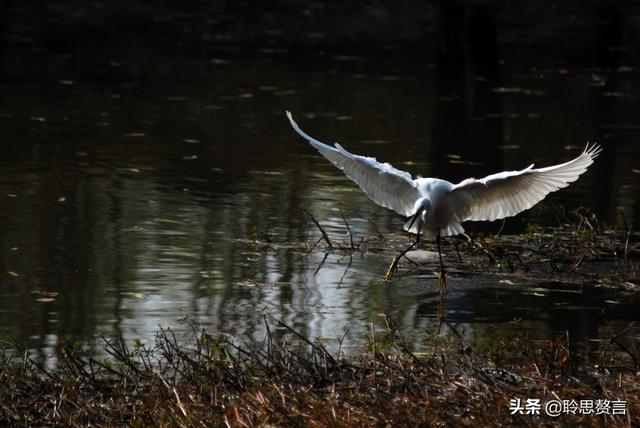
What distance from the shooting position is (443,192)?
9.77 metres

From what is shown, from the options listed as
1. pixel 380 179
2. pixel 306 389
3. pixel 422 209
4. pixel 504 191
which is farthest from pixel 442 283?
pixel 306 389

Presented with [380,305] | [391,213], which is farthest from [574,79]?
[380,305]

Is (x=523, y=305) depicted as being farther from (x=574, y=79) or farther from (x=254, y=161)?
(x=574, y=79)

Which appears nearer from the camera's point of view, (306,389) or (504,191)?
(306,389)

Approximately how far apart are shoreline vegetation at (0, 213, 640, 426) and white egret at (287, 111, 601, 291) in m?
1.73

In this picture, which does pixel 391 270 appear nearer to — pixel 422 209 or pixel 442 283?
pixel 442 283

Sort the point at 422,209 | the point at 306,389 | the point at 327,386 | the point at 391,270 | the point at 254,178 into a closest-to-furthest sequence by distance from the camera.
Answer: the point at 306,389 → the point at 327,386 → the point at 422,209 → the point at 391,270 → the point at 254,178

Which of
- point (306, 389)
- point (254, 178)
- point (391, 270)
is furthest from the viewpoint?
point (254, 178)

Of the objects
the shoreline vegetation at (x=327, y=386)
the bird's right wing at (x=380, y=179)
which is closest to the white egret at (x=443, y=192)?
the bird's right wing at (x=380, y=179)

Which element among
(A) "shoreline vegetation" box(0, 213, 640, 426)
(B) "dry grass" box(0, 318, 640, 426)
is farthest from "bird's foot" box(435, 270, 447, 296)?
(B) "dry grass" box(0, 318, 640, 426)

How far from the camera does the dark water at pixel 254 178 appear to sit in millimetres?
9188

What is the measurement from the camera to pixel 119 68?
22.7 metres

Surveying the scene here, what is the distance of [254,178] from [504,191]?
465cm

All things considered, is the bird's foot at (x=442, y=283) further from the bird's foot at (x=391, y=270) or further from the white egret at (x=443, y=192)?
the bird's foot at (x=391, y=270)
